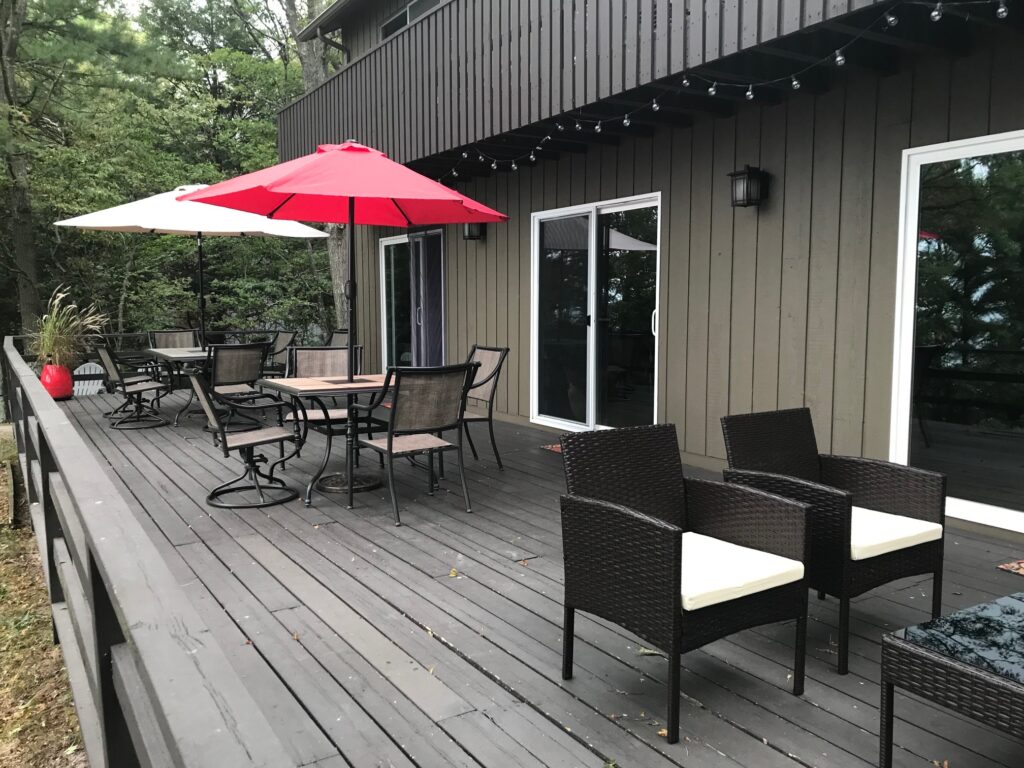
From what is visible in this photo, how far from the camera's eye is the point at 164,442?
5.71 meters

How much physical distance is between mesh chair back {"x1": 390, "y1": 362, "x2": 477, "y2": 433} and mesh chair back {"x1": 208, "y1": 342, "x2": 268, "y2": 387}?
2.41m

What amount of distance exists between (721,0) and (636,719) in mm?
3234

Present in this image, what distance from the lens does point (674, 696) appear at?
1825 mm

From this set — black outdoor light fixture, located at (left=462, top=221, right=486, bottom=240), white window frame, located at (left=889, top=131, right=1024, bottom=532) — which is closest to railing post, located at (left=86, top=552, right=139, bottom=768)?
white window frame, located at (left=889, top=131, right=1024, bottom=532)

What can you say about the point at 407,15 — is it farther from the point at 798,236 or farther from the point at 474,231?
the point at 798,236

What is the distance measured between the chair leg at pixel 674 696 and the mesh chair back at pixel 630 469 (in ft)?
1.89

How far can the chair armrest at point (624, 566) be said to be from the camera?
183 cm

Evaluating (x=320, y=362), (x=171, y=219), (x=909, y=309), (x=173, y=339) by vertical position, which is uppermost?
(x=171, y=219)

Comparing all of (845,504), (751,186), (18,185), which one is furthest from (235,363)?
(18,185)

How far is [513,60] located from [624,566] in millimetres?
4091

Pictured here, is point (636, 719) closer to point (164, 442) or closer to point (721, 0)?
point (721, 0)

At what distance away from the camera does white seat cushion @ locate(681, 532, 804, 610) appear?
1.88 meters

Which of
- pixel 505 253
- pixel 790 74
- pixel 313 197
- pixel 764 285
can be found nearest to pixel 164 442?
pixel 313 197

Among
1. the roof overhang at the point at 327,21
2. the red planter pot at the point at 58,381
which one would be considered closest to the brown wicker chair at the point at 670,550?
the red planter pot at the point at 58,381
